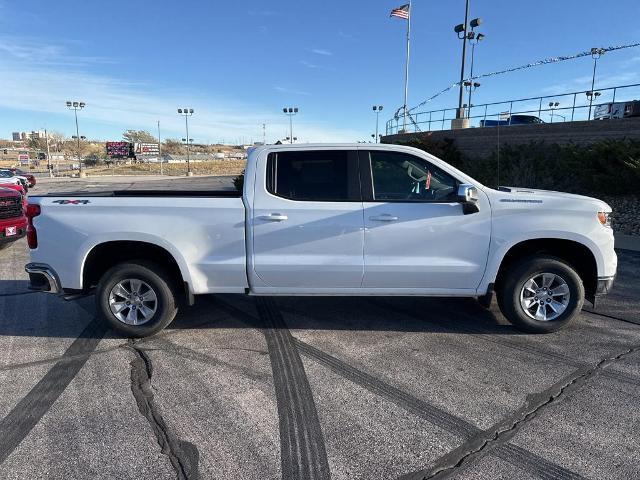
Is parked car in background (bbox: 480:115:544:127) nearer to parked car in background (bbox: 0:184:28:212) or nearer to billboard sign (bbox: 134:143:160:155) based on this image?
parked car in background (bbox: 0:184:28:212)

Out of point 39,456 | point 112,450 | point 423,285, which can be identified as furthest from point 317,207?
point 39,456

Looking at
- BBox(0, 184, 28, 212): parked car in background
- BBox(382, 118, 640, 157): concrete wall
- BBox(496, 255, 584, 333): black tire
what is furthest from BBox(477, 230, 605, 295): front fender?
BBox(382, 118, 640, 157): concrete wall

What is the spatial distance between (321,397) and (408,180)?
224 cm

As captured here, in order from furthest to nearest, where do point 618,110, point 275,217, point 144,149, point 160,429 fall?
point 144,149 < point 618,110 < point 275,217 < point 160,429

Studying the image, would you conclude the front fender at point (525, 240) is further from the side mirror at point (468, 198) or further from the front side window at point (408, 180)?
the front side window at point (408, 180)

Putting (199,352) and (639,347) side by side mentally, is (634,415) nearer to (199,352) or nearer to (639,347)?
(639,347)

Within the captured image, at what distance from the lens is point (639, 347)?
4.29 m

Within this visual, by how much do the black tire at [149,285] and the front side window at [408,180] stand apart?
7.47 ft

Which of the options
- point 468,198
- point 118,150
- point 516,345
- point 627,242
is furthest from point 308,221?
point 118,150

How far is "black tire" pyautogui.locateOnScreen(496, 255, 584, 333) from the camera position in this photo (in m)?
4.48

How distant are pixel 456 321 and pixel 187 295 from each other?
9.61 ft

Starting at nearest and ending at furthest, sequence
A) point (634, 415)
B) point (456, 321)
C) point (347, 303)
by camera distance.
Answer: point (634, 415) < point (456, 321) < point (347, 303)

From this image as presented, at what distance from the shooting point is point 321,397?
3395mm

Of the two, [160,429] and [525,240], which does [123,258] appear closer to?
[160,429]
